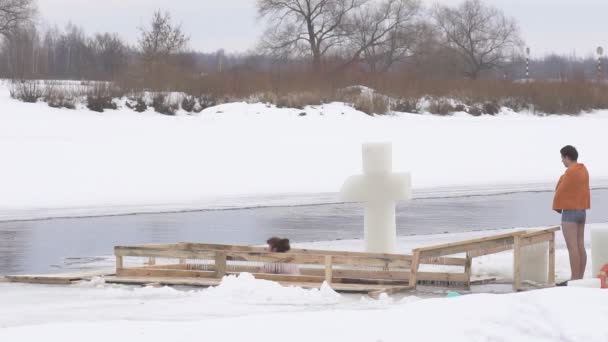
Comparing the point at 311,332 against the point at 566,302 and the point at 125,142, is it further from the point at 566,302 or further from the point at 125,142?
the point at 125,142

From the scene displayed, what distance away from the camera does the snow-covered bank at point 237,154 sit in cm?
2752

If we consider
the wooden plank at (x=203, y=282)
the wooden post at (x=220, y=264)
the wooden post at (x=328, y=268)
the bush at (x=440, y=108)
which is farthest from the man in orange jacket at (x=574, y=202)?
the bush at (x=440, y=108)

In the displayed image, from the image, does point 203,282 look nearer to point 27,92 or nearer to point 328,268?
point 328,268

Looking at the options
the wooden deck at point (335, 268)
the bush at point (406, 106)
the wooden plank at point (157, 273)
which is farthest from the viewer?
the bush at point (406, 106)

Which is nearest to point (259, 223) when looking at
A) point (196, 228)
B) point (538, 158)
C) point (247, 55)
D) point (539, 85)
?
point (196, 228)

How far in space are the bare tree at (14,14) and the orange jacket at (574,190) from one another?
6410cm

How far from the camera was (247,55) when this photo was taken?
73062 mm

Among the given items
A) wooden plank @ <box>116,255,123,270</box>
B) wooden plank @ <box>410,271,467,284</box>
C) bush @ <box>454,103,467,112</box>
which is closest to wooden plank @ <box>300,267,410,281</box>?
wooden plank @ <box>410,271,467,284</box>

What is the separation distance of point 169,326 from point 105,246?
8290mm

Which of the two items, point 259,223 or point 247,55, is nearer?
point 259,223

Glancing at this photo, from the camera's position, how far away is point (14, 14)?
74.8 meters

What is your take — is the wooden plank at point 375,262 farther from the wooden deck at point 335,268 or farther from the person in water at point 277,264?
the person in water at point 277,264

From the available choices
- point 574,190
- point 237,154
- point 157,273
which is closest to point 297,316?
point 157,273

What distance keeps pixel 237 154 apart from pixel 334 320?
962 inches
